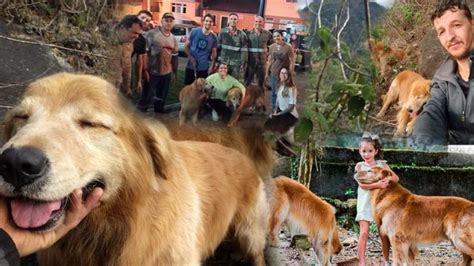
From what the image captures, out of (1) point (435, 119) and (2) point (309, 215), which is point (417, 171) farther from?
(2) point (309, 215)

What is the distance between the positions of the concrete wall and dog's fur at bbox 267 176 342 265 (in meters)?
0.05

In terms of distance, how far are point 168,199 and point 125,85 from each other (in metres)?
0.34

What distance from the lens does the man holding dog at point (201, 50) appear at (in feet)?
5.08

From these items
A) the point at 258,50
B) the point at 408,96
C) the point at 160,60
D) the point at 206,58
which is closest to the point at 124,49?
the point at 160,60

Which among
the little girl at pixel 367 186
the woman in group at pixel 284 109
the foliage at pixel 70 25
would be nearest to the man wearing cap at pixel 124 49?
the foliage at pixel 70 25

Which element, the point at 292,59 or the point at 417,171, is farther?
the point at 417,171

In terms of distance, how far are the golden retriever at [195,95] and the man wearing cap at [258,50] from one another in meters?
0.10

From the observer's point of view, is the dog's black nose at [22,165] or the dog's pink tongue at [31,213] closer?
the dog's black nose at [22,165]

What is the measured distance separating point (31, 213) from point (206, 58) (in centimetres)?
53

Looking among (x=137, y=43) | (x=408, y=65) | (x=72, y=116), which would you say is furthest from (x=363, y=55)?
(x=72, y=116)

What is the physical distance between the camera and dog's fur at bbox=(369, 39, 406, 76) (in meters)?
1.66

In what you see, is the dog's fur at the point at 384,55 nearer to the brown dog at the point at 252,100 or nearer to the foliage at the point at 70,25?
the brown dog at the point at 252,100

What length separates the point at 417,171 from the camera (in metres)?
1.78

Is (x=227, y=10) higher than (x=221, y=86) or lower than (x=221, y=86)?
higher
